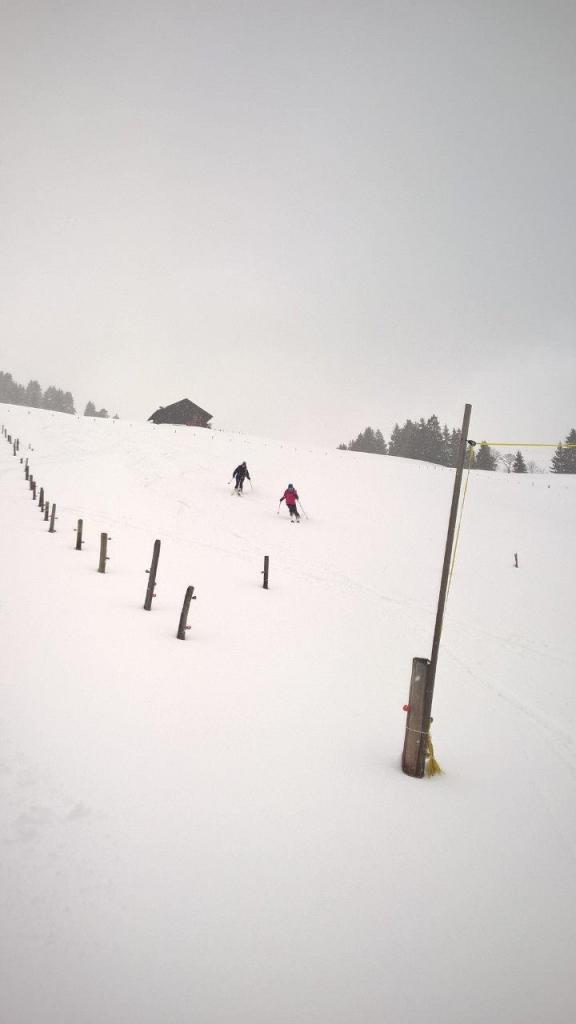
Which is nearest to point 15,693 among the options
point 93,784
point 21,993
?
point 93,784

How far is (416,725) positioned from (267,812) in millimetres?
2048

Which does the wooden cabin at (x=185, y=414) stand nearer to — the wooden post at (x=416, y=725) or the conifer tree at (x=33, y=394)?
the wooden post at (x=416, y=725)

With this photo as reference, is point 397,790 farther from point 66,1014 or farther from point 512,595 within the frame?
point 512,595

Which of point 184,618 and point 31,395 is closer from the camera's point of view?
point 184,618

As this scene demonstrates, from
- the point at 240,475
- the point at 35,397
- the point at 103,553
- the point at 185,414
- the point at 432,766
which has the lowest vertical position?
the point at 432,766

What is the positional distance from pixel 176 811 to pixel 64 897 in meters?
1.17

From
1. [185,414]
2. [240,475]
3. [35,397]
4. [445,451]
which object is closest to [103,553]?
[240,475]

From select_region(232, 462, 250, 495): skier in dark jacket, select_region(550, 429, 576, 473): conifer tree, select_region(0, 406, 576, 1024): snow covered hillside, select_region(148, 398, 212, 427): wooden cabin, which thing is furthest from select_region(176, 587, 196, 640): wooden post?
select_region(550, 429, 576, 473): conifer tree

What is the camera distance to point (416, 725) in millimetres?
5207

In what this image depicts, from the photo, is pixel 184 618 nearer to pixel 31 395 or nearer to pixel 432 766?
pixel 432 766

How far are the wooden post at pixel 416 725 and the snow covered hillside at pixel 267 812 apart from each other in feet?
0.58

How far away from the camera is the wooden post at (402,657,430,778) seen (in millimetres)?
5102

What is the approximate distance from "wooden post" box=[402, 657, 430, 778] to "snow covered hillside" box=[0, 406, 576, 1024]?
0.18 meters

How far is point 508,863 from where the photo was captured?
4.24 meters
